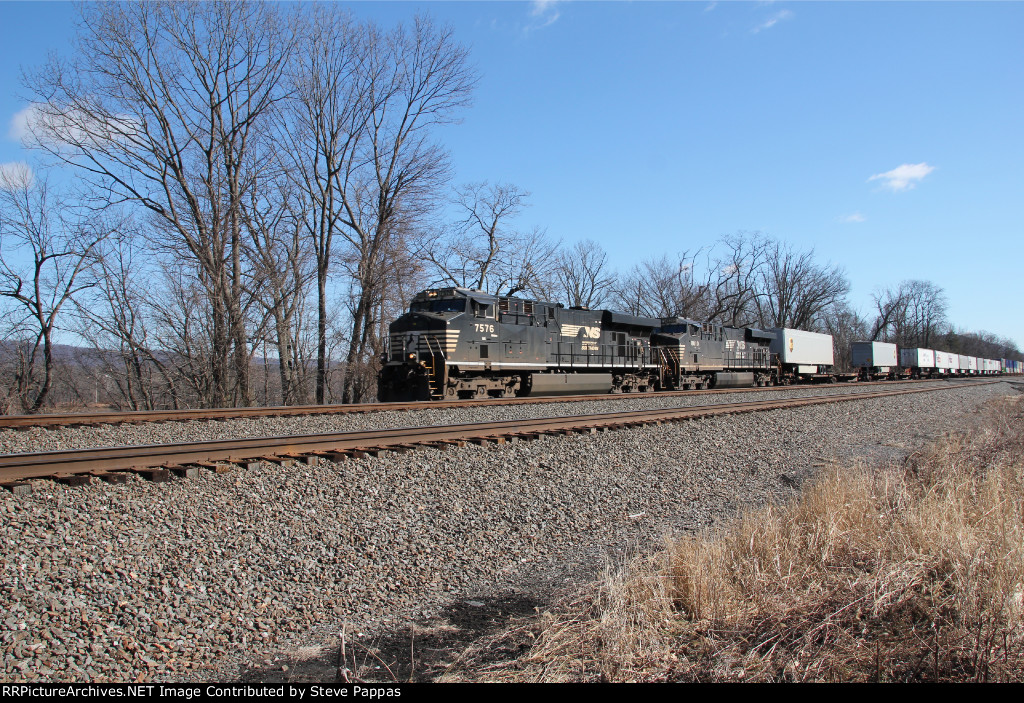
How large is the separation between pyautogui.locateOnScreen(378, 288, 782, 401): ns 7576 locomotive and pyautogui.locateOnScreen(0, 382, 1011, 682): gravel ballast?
8273mm

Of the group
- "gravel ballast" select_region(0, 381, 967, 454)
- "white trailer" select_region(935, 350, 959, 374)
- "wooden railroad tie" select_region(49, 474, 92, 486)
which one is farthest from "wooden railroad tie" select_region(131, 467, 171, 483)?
"white trailer" select_region(935, 350, 959, 374)

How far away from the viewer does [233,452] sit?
6879mm

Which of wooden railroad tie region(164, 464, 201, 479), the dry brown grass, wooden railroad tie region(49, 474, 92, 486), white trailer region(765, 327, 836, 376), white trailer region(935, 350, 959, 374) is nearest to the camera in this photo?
the dry brown grass

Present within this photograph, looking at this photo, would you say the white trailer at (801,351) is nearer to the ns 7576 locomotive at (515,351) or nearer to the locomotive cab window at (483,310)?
the ns 7576 locomotive at (515,351)

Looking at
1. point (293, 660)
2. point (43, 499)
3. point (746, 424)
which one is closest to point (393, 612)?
point (293, 660)

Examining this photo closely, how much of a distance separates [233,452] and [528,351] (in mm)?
12423

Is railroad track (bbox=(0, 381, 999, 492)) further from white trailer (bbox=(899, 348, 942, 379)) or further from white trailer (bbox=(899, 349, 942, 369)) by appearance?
white trailer (bbox=(899, 348, 942, 379))

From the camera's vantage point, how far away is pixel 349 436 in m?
8.20

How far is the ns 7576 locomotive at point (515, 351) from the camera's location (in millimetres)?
16625

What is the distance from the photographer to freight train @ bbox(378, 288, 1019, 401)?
16.7 meters

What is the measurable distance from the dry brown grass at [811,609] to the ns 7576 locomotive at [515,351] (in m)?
12.0

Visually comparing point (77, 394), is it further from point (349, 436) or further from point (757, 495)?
point (757, 495)

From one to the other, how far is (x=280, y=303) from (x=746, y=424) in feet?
61.0

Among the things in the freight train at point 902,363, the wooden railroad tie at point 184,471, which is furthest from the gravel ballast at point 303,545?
the freight train at point 902,363
